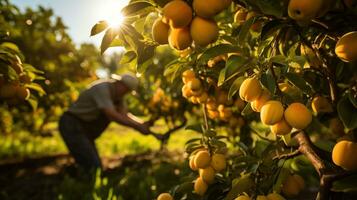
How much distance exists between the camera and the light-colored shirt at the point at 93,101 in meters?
4.47

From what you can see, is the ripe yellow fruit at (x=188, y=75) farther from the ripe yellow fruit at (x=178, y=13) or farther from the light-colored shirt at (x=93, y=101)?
the light-colored shirt at (x=93, y=101)

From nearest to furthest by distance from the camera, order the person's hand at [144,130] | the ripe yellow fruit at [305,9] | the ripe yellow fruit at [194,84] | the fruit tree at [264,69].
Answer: the ripe yellow fruit at [305,9], the fruit tree at [264,69], the ripe yellow fruit at [194,84], the person's hand at [144,130]

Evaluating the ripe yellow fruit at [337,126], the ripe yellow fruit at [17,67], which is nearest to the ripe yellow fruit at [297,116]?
the ripe yellow fruit at [337,126]

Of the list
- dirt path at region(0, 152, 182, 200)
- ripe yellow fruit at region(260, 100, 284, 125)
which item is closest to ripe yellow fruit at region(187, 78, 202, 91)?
ripe yellow fruit at region(260, 100, 284, 125)

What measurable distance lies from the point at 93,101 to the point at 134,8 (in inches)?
141

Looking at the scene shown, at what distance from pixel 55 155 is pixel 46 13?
2980 mm

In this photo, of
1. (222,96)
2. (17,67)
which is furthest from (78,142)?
(222,96)

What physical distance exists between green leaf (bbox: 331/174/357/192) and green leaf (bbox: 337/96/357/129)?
28 centimetres

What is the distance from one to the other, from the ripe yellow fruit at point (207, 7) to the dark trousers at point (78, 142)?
3.78 m

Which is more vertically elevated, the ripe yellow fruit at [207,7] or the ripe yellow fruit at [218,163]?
the ripe yellow fruit at [207,7]

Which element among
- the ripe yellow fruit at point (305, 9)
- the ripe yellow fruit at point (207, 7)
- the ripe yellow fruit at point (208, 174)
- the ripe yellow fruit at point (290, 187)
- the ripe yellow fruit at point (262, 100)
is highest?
the ripe yellow fruit at point (207, 7)

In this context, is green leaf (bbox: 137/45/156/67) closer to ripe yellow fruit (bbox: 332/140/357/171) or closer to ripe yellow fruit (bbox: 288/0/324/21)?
ripe yellow fruit (bbox: 288/0/324/21)

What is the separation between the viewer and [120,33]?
129 cm

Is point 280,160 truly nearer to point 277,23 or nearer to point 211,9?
point 277,23
